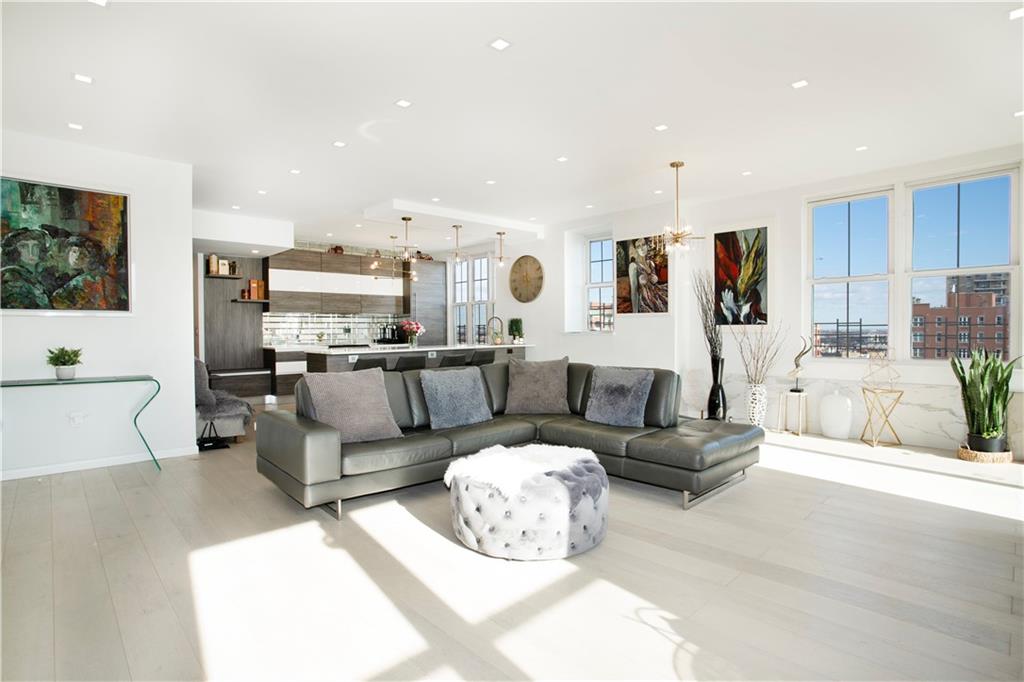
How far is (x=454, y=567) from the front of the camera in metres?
2.83

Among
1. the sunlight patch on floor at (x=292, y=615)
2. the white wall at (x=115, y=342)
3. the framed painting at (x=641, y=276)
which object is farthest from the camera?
the framed painting at (x=641, y=276)

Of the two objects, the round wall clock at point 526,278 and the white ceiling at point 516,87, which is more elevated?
the white ceiling at point 516,87

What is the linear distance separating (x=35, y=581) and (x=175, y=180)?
4.03 metres

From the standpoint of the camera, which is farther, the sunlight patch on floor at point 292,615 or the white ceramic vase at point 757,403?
the white ceramic vase at point 757,403

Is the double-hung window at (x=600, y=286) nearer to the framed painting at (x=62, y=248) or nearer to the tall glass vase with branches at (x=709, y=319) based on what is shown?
the tall glass vase with branches at (x=709, y=319)

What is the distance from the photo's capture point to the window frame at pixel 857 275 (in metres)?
5.94

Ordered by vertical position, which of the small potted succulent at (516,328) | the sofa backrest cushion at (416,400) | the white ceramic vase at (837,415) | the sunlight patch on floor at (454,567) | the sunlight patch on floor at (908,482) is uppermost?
the small potted succulent at (516,328)

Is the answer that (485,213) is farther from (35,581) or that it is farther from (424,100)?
(35,581)

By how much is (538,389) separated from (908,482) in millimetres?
3186

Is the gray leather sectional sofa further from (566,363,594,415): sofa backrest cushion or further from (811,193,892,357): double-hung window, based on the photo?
(811,193,892,357): double-hung window

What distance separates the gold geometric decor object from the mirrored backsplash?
330 inches

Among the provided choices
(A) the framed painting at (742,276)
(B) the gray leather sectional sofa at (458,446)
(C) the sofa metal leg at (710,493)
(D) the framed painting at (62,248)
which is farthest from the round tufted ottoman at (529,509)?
(A) the framed painting at (742,276)

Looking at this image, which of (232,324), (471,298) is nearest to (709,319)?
(471,298)

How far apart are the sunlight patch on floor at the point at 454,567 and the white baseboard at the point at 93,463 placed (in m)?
2.86
